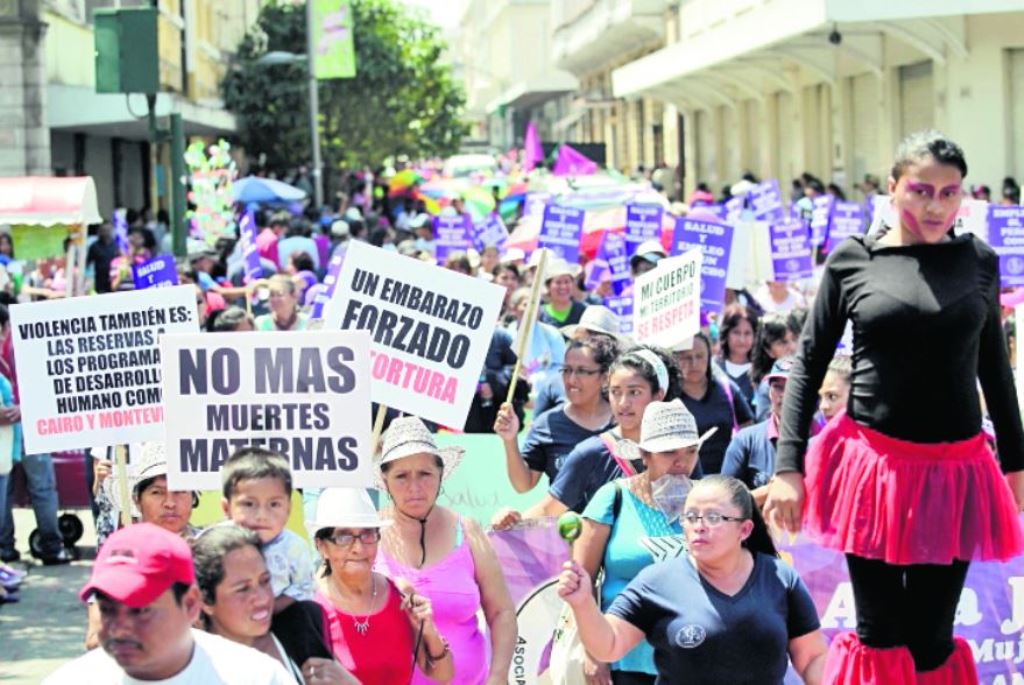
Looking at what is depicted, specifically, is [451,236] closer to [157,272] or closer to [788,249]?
[788,249]

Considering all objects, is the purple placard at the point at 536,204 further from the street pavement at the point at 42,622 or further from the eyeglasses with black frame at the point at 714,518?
the eyeglasses with black frame at the point at 714,518

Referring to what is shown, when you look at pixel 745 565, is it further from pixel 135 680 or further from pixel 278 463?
pixel 135 680

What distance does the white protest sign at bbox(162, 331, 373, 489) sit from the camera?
6762 millimetres

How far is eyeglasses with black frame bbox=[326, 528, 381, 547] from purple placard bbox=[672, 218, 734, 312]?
27.6 ft

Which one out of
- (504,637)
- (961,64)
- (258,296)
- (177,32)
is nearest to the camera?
(504,637)

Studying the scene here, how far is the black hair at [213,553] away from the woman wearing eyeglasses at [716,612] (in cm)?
113

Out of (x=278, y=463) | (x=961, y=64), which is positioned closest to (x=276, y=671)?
(x=278, y=463)

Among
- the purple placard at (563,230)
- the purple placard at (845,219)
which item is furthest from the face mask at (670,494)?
the purple placard at (845,219)

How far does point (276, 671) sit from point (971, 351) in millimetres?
1930

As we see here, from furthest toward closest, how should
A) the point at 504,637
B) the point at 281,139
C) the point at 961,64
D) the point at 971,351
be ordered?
1. the point at 281,139
2. the point at 961,64
3. the point at 504,637
4. the point at 971,351

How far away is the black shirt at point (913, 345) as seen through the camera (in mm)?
5172

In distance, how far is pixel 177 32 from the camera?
137 ft

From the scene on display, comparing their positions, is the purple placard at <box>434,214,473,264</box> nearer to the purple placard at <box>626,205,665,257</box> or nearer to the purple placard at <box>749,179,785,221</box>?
the purple placard at <box>749,179,785,221</box>

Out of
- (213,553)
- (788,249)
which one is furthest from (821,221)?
(213,553)
